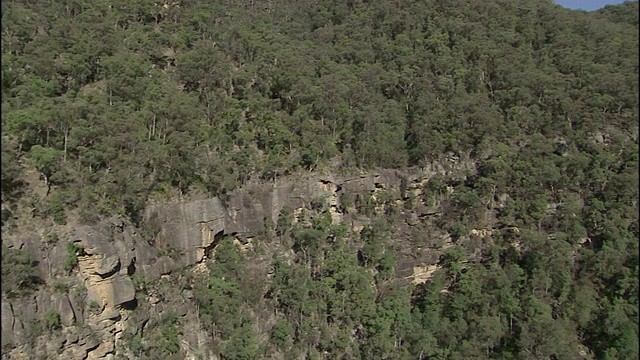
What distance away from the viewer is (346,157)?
38.3 meters

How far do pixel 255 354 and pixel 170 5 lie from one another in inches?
1237

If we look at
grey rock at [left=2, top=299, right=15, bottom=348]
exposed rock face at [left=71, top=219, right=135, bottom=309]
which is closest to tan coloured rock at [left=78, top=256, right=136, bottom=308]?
exposed rock face at [left=71, top=219, right=135, bottom=309]

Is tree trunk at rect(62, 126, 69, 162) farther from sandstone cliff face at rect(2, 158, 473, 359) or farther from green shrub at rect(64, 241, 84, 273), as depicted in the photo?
green shrub at rect(64, 241, 84, 273)

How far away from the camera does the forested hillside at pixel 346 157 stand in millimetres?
26828

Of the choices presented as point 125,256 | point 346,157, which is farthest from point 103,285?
point 346,157

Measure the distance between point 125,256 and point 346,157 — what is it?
19.0 meters

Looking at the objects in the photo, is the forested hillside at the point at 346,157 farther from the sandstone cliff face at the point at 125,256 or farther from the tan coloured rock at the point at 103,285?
the tan coloured rock at the point at 103,285

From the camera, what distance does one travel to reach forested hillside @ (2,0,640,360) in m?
26.8

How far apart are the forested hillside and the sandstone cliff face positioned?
0.83 meters

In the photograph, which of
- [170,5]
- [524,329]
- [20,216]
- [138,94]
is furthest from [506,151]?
[20,216]

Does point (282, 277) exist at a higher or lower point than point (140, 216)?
lower

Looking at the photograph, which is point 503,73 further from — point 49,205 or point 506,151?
point 49,205

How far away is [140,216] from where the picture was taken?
2731cm

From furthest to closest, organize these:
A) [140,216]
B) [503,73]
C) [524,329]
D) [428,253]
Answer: [503,73] → [428,253] → [524,329] → [140,216]
